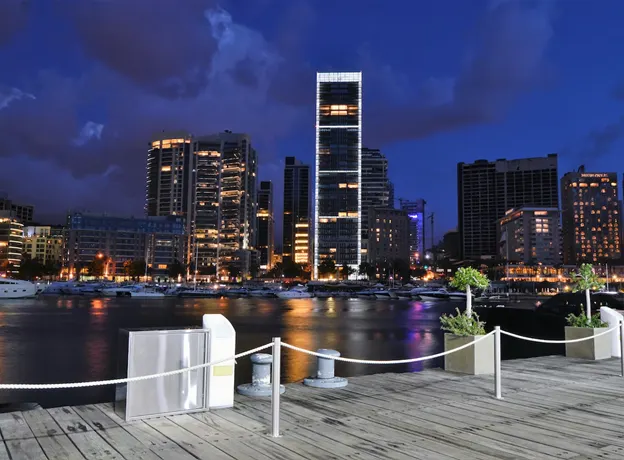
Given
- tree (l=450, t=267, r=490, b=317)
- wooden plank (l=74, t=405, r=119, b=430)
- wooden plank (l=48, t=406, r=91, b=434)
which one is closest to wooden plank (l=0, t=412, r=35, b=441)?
wooden plank (l=48, t=406, r=91, b=434)

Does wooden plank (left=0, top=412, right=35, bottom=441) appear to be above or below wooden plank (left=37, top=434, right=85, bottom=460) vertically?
below

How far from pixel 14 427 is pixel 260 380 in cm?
449

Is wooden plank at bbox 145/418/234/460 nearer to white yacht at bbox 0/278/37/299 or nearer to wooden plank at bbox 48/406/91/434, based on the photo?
wooden plank at bbox 48/406/91/434

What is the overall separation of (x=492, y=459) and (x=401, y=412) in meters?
2.67

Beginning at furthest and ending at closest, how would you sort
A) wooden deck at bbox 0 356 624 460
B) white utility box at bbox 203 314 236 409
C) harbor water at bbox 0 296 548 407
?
harbor water at bbox 0 296 548 407, white utility box at bbox 203 314 236 409, wooden deck at bbox 0 356 624 460

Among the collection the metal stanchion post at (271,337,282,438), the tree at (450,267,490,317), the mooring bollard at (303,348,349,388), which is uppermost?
the tree at (450,267,490,317)

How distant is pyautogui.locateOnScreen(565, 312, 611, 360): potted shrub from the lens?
52.1 ft

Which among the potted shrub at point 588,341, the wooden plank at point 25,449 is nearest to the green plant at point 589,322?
the potted shrub at point 588,341

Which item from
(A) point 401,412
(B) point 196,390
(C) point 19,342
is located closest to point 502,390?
(A) point 401,412

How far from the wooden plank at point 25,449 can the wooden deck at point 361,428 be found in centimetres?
1

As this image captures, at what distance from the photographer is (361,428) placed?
7809 millimetres

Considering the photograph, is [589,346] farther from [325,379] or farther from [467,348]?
[325,379]

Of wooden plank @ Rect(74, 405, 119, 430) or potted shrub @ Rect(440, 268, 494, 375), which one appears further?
potted shrub @ Rect(440, 268, 494, 375)

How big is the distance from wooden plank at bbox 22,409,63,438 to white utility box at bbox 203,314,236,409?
2.36m
